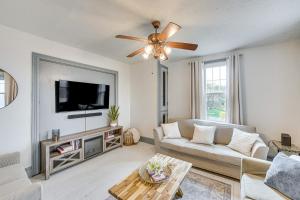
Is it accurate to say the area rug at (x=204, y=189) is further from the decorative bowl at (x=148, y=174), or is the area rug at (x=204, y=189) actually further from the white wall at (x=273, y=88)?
the white wall at (x=273, y=88)

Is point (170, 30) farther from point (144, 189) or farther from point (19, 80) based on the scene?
point (19, 80)

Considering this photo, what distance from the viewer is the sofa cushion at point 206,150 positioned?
2.34 metres

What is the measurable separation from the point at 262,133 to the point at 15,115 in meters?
4.92

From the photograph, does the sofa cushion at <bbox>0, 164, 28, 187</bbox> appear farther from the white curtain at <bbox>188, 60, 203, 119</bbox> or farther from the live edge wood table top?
the white curtain at <bbox>188, 60, 203, 119</bbox>

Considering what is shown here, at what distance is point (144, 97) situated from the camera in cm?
433

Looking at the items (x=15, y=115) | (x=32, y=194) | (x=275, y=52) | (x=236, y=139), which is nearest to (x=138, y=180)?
(x=32, y=194)

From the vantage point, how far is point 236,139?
2654 millimetres

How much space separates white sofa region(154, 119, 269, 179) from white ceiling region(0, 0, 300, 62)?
1.90 m

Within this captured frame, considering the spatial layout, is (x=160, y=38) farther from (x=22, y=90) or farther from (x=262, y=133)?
(x=262, y=133)

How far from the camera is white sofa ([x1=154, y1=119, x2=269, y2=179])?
90.7 inches

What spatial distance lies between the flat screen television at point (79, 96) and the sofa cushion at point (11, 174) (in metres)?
1.21

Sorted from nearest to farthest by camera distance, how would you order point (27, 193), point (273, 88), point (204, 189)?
point (27, 193) < point (204, 189) < point (273, 88)

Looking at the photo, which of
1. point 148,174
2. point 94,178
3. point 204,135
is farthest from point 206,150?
point 94,178

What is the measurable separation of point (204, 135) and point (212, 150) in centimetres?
43
